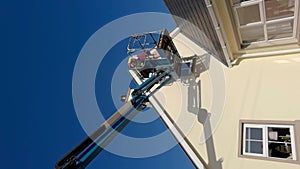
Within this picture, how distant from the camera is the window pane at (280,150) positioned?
3441mm

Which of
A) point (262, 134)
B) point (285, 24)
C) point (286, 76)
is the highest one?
point (285, 24)

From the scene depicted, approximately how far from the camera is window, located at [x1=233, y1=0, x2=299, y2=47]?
3.77 metres

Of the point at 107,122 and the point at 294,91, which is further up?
the point at 107,122

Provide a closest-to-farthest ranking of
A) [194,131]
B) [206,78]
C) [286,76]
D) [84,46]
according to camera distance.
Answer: [286,76], [194,131], [206,78], [84,46]

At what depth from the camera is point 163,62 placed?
5.92m

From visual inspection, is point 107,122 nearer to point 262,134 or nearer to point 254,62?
point 262,134

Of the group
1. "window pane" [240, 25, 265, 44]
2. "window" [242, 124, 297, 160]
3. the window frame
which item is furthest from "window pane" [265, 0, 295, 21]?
"window" [242, 124, 297, 160]

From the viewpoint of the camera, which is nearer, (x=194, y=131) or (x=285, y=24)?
(x=285, y=24)

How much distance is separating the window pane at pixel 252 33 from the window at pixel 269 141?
2306 millimetres

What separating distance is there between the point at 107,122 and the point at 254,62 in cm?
429

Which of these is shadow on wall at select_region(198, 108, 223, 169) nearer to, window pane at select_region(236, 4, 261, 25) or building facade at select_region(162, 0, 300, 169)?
building facade at select_region(162, 0, 300, 169)

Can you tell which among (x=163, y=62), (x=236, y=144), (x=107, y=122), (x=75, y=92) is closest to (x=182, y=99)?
(x=163, y=62)

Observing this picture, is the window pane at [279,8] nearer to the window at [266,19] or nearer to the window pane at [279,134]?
the window at [266,19]

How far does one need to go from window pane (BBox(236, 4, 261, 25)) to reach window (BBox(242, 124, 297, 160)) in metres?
2.54
